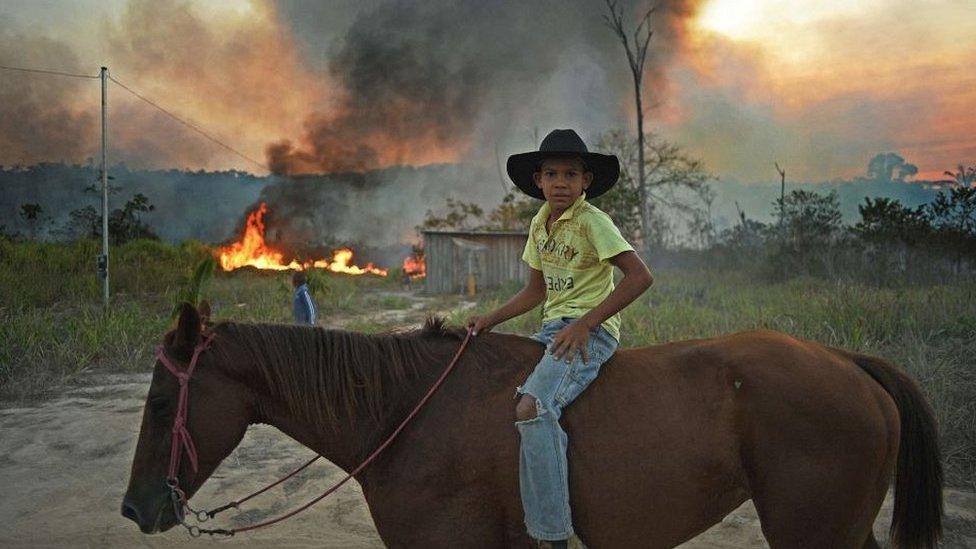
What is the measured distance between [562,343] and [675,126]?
4043 cm

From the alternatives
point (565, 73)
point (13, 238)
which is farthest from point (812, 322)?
point (565, 73)

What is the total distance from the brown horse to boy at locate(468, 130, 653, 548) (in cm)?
11

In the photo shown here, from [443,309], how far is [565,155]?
16023mm

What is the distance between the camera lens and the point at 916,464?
2.53m

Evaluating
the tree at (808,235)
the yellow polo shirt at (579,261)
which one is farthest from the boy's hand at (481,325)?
the tree at (808,235)

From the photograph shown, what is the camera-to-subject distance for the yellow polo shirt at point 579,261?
99.6 inches

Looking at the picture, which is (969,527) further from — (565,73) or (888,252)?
(565,73)

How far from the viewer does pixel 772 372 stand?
7.85 feet

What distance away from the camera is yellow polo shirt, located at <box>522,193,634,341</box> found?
2.53 meters

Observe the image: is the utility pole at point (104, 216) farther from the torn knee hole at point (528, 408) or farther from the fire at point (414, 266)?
the fire at point (414, 266)

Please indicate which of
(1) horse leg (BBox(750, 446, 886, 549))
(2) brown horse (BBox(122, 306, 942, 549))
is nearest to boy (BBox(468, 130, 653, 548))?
(2) brown horse (BBox(122, 306, 942, 549))

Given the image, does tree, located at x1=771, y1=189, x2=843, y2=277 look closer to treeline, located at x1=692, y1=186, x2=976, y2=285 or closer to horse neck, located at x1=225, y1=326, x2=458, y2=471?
treeline, located at x1=692, y1=186, x2=976, y2=285

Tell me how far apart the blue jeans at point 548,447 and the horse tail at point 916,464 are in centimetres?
133

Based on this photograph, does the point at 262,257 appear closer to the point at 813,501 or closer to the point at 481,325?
the point at 481,325
